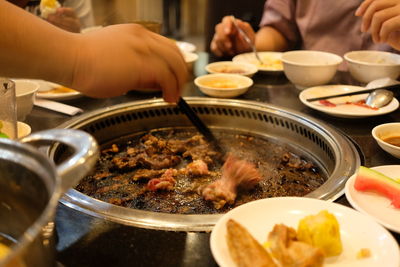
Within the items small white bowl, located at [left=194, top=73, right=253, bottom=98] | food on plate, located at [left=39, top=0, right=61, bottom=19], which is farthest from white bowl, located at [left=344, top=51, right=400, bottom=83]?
food on plate, located at [left=39, top=0, right=61, bottom=19]

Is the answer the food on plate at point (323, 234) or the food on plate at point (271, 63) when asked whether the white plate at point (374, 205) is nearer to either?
the food on plate at point (323, 234)

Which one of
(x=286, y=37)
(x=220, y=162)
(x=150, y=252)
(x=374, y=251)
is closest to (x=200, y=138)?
(x=220, y=162)

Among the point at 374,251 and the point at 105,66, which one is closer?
the point at 374,251

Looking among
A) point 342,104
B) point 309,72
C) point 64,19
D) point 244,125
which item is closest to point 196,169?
point 244,125

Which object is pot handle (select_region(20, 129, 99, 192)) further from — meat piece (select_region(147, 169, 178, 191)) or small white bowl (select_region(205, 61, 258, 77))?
small white bowl (select_region(205, 61, 258, 77))

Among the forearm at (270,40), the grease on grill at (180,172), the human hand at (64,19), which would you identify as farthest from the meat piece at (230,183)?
the forearm at (270,40)

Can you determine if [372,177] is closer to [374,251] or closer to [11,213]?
[374,251]

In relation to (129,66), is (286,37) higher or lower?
lower
